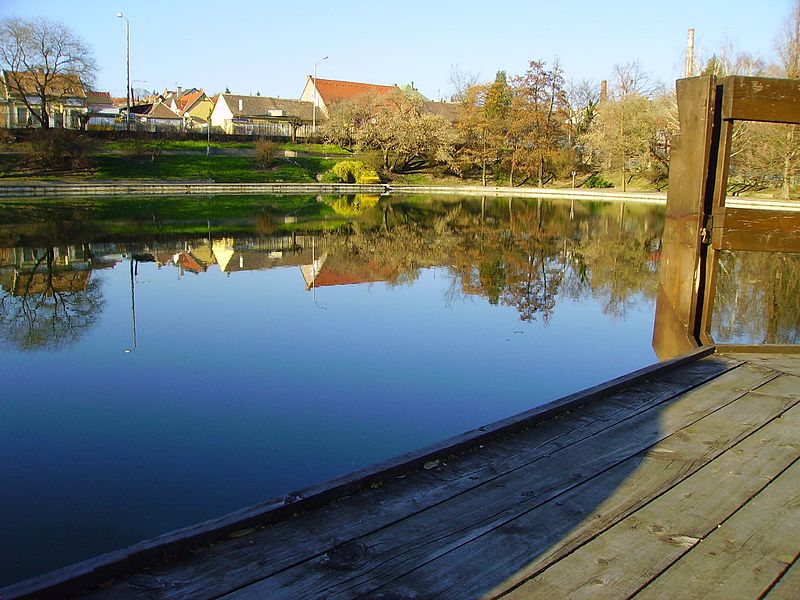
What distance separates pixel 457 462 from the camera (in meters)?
3.21

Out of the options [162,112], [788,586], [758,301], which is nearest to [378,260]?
[758,301]

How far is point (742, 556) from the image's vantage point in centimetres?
240

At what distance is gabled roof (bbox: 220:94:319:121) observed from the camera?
231 ft

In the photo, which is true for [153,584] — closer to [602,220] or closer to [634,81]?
[602,220]

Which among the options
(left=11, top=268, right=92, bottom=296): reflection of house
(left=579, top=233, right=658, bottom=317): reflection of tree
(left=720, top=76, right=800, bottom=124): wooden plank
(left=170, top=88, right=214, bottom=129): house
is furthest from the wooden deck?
(left=170, top=88, right=214, bottom=129): house

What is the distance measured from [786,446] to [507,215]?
918 inches

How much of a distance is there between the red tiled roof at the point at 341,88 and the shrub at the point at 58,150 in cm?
3641

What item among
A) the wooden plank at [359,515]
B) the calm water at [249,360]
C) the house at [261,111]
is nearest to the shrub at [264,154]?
the house at [261,111]

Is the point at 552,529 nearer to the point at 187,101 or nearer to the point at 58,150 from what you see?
the point at 58,150

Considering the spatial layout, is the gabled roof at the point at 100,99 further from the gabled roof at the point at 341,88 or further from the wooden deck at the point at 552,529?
the wooden deck at the point at 552,529

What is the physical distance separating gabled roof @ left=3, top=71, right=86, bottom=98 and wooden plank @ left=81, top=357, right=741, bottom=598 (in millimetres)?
46122

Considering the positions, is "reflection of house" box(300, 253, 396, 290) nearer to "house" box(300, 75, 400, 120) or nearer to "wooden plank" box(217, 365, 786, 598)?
"wooden plank" box(217, 365, 786, 598)

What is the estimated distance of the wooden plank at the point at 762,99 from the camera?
493cm

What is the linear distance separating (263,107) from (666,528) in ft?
239
